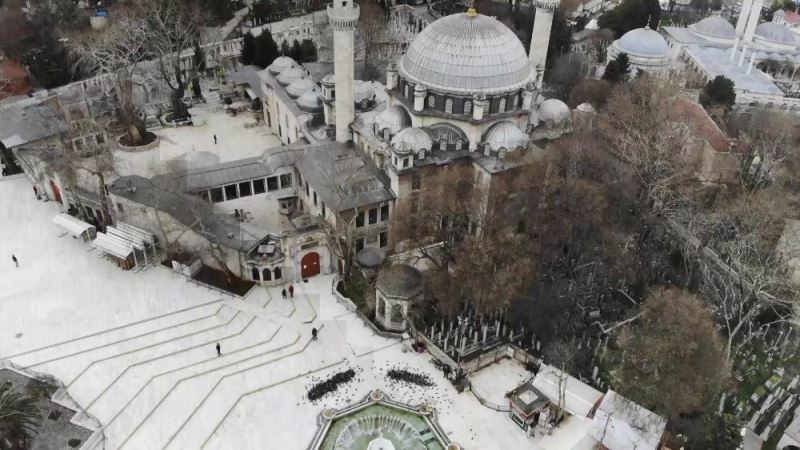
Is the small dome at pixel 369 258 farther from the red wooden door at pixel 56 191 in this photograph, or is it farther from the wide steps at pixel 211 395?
the red wooden door at pixel 56 191

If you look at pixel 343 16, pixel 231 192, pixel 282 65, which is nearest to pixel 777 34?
pixel 343 16

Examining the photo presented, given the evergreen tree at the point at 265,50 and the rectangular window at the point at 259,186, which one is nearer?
the rectangular window at the point at 259,186

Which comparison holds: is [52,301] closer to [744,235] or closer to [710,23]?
[744,235]

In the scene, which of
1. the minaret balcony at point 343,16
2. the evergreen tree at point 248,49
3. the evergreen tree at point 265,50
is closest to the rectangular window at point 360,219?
the minaret balcony at point 343,16

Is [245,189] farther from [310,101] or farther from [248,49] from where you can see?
[248,49]

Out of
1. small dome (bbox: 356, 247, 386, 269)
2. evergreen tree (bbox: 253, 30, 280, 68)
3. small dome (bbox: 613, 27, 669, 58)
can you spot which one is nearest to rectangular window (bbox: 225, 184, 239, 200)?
small dome (bbox: 356, 247, 386, 269)

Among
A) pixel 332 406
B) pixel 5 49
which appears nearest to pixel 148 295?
pixel 332 406
